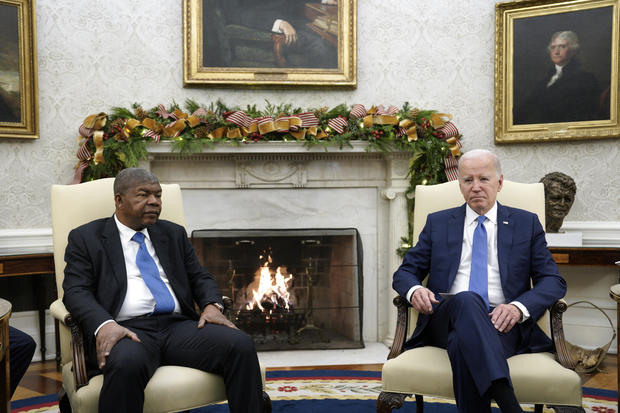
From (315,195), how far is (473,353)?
278 centimetres

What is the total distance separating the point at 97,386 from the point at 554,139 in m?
3.88

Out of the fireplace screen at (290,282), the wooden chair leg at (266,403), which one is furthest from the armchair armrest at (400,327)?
the fireplace screen at (290,282)

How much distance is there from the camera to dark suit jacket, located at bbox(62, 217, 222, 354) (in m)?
2.27

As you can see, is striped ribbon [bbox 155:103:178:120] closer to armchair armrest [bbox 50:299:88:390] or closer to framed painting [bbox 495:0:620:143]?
armchair armrest [bbox 50:299:88:390]

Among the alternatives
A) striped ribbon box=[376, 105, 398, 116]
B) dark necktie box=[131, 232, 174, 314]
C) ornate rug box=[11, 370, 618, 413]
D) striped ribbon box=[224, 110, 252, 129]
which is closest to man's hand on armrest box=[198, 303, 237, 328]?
dark necktie box=[131, 232, 174, 314]

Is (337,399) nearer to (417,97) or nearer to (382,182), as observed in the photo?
(382,182)

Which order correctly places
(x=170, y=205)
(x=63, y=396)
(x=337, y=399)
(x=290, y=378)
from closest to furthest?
(x=63, y=396)
(x=170, y=205)
(x=337, y=399)
(x=290, y=378)

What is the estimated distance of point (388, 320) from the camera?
469cm

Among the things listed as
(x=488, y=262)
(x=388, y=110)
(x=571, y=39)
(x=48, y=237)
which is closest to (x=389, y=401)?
(x=488, y=262)

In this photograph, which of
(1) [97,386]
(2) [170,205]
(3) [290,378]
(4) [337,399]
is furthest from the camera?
(3) [290,378]

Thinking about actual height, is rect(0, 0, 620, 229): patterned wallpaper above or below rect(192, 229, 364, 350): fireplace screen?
above

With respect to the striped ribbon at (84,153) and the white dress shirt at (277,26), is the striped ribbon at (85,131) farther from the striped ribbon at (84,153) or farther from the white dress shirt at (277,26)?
the white dress shirt at (277,26)

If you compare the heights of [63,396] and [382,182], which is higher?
[382,182]

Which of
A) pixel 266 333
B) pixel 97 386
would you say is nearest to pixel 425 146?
pixel 266 333
